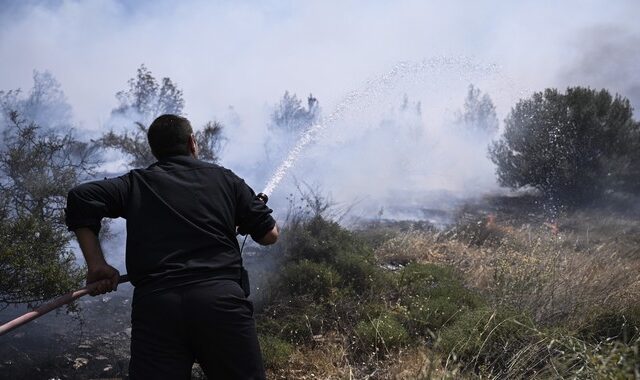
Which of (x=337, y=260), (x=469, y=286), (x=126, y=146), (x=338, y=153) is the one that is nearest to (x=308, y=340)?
(x=337, y=260)

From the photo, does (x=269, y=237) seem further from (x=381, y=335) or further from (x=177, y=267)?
(x=381, y=335)

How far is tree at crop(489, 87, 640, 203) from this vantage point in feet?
56.3

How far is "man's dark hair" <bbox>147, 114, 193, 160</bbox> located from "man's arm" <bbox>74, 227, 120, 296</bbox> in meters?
0.53

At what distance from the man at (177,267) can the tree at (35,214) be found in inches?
91.9

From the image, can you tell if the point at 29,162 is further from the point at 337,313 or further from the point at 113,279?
the point at 113,279

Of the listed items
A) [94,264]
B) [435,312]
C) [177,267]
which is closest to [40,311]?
[94,264]

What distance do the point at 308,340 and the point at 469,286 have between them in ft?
7.05

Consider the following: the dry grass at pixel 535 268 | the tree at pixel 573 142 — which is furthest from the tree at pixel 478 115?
the dry grass at pixel 535 268

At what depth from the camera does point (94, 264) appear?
2389mm

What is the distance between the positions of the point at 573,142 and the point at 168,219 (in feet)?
57.5

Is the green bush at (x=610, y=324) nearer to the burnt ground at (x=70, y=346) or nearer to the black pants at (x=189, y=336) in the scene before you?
the black pants at (x=189, y=336)

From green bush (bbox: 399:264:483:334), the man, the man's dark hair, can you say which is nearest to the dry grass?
green bush (bbox: 399:264:483:334)

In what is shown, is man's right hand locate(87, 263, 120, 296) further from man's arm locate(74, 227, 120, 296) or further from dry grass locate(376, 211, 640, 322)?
dry grass locate(376, 211, 640, 322)

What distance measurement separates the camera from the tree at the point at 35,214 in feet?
14.2
